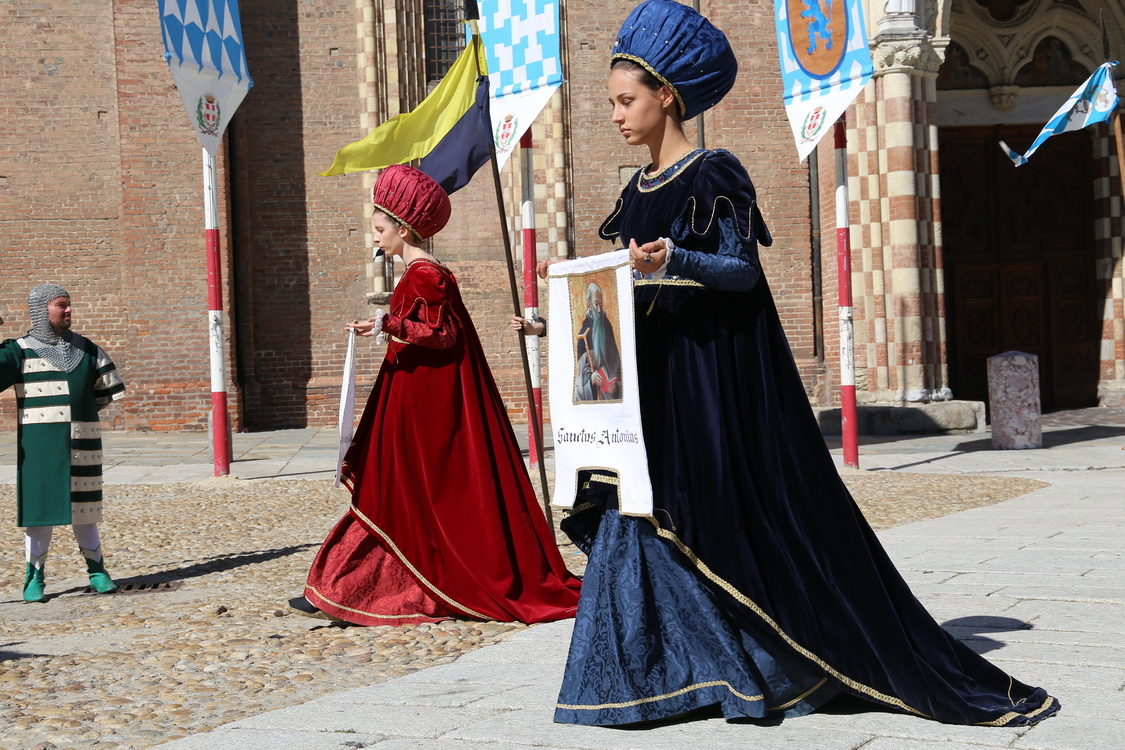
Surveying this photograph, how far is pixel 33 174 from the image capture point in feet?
49.3

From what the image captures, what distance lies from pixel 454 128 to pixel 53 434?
8.16 ft

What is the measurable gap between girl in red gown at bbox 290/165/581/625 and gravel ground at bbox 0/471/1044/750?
140 mm

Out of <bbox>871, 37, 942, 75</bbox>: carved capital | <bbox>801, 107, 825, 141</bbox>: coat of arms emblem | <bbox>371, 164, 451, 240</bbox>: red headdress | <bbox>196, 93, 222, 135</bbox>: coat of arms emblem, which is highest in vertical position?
<bbox>871, 37, 942, 75</bbox>: carved capital

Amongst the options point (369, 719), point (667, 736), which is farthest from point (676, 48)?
point (369, 719)

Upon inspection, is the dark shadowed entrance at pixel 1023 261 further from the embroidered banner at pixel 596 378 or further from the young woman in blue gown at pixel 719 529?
the embroidered banner at pixel 596 378

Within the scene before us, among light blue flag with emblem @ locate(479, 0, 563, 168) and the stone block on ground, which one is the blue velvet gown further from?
the stone block on ground

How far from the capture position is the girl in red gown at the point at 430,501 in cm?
456

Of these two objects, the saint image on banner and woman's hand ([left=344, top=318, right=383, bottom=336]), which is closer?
the saint image on banner

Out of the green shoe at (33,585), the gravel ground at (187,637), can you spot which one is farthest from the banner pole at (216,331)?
the green shoe at (33,585)

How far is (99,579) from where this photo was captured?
5676 mm

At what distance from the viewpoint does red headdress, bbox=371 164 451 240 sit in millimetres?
4789

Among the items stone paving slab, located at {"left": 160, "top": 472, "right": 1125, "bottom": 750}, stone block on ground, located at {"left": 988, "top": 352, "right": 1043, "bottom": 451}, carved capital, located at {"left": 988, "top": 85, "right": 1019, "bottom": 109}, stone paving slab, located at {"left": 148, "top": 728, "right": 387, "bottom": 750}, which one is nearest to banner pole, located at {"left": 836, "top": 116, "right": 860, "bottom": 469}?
stone block on ground, located at {"left": 988, "top": 352, "right": 1043, "bottom": 451}

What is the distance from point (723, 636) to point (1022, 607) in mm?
2090

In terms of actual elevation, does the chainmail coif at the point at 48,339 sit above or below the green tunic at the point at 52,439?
above
